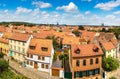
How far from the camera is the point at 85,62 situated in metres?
52.1

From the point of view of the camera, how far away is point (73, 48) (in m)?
52.0

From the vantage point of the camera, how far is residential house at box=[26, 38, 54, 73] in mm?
A: 57406

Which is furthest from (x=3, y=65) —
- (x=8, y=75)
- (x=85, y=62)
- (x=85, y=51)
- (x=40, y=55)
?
(x=85, y=51)

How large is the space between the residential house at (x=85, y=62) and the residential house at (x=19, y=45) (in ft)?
64.4

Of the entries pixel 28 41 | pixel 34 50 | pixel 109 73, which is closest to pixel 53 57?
pixel 34 50

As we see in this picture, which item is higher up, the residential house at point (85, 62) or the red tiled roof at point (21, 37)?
the red tiled roof at point (21, 37)

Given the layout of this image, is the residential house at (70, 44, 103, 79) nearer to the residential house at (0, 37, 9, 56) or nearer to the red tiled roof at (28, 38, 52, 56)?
the red tiled roof at (28, 38, 52, 56)

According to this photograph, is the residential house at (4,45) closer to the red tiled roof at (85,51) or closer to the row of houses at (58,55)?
the row of houses at (58,55)

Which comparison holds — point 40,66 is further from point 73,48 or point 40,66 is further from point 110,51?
point 110,51

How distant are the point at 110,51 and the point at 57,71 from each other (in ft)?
91.5

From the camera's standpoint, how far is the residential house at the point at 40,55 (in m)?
57.4

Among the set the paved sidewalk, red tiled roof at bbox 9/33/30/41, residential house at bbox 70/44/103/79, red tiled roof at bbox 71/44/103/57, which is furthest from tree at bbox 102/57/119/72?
red tiled roof at bbox 9/33/30/41

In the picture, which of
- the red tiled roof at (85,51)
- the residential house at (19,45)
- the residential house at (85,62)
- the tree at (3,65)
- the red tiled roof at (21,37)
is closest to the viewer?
the residential house at (85,62)

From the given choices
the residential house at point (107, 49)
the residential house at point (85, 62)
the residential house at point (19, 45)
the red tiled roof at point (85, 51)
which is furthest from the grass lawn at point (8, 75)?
the residential house at point (107, 49)
